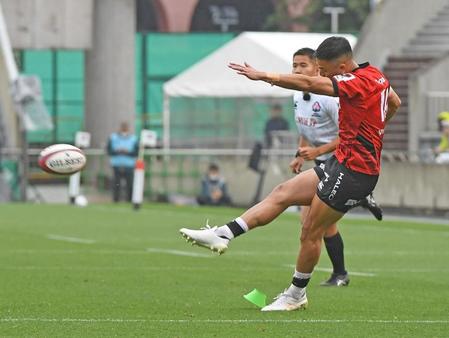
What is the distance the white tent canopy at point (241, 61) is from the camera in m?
38.9

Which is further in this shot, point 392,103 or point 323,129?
point 323,129

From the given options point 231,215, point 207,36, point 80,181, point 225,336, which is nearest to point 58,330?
point 225,336

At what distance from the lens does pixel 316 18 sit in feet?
209

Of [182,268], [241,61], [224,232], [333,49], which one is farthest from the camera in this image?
[241,61]

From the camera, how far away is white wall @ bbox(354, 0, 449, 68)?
40.4 meters

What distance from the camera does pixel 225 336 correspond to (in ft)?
35.5

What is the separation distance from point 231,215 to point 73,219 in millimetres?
3413

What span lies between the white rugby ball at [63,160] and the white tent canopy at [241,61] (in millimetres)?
23663

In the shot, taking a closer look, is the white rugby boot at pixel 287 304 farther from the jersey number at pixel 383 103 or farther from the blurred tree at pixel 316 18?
the blurred tree at pixel 316 18

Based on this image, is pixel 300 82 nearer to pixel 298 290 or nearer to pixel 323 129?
pixel 298 290

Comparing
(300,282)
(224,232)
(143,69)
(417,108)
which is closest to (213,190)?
(417,108)

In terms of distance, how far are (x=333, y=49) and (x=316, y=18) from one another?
Answer: 5204cm

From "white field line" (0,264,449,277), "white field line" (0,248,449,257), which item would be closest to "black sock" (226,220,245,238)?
"white field line" (0,264,449,277)

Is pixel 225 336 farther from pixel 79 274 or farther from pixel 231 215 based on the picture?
pixel 231 215
